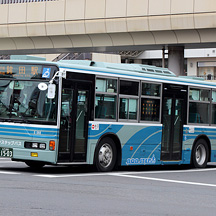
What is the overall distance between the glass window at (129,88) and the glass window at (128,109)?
185 millimetres

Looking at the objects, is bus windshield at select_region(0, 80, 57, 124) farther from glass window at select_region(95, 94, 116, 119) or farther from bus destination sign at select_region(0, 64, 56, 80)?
glass window at select_region(95, 94, 116, 119)

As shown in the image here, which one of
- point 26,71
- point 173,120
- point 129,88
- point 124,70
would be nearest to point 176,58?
point 173,120

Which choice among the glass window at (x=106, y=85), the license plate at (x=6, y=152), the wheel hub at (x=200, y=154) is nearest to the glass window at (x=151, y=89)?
the glass window at (x=106, y=85)

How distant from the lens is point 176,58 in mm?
32312

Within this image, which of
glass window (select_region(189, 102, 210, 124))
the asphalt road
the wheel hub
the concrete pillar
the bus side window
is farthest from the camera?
the concrete pillar

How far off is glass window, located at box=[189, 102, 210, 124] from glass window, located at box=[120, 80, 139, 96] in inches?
109

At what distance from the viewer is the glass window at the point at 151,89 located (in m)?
17.7

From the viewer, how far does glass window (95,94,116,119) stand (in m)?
16.2

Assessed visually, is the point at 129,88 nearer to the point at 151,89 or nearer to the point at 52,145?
the point at 151,89

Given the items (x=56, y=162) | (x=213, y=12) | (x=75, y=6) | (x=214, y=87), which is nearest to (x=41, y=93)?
(x=56, y=162)

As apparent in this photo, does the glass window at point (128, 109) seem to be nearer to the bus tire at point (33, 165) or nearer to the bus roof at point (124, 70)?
the bus roof at point (124, 70)

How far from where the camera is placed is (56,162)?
590 inches

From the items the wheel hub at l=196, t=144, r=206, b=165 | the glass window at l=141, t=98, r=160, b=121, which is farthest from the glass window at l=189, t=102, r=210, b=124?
the glass window at l=141, t=98, r=160, b=121

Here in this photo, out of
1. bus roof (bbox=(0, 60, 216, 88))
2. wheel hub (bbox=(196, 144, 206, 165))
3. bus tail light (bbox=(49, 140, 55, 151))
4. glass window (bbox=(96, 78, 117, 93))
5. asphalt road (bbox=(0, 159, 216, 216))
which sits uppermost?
bus roof (bbox=(0, 60, 216, 88))
